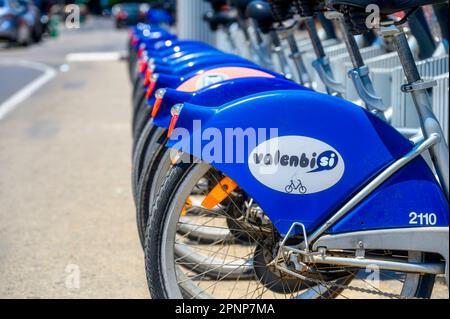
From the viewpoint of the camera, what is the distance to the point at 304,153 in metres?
3.21

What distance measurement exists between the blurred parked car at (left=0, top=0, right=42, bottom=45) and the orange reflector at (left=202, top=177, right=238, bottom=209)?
2140 centimetres

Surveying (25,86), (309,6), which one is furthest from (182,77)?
(25,86)

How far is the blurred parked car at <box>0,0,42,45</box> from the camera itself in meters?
23.9

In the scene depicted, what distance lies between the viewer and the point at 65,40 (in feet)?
97.0

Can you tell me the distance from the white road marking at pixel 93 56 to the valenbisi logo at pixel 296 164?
17.2 metres

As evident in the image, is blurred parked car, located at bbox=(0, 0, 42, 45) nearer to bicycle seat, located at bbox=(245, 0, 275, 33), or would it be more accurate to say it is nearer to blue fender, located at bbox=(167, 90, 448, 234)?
bicycle seat, located at bbox=(245, 0, 275, 33)

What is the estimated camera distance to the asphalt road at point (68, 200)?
4.58 metres

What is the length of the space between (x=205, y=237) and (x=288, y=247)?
55.7 inches

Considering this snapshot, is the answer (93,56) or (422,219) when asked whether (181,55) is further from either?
(93,56)

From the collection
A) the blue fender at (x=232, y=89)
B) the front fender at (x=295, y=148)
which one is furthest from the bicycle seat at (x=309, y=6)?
the front fender at (x=295, y=148)

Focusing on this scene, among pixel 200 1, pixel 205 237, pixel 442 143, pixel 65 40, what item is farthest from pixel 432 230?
pixel 65 40

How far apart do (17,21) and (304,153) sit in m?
22.0

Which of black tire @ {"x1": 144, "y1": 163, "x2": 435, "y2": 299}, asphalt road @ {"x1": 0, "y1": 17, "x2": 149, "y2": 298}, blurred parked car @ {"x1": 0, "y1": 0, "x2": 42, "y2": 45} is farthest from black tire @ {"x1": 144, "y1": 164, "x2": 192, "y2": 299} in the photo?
blurred parked car @ {"x1": 0, "y1": 0, "x2": 42, "y2": 45}
